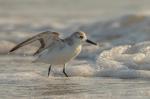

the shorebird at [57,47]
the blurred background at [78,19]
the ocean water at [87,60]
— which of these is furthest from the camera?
the blurred background at [78,19]

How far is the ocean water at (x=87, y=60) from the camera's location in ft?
23.2

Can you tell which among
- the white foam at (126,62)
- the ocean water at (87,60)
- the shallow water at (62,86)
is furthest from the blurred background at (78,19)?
the shallow water at (62,86)

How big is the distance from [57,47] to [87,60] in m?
1.34

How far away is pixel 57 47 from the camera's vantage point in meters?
8.35

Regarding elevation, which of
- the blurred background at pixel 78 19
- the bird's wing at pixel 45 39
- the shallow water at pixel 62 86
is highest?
the blurred background at pixel 78 19

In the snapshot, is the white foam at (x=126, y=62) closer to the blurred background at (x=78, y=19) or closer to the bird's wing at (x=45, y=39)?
the bird's wing at (x=45, y=39)

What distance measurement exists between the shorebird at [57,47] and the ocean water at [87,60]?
0.71 feet

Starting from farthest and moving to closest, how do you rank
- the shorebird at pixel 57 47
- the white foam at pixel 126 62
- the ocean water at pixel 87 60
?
1. the shorebird at pixel 57 47
2. the white foam at pixel 126 62
3. the ocean water at pixel 87 60

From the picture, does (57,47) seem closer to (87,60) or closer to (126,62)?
(126,62)

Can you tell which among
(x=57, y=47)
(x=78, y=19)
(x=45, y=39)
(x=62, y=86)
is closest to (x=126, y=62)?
(x=57, y=47)

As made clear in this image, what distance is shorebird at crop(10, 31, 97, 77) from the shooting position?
8258mm

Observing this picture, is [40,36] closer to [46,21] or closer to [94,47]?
[94,47]

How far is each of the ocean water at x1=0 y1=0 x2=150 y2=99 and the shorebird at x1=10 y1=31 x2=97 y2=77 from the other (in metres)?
0.22

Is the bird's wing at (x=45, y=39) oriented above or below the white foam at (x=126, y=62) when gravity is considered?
above
